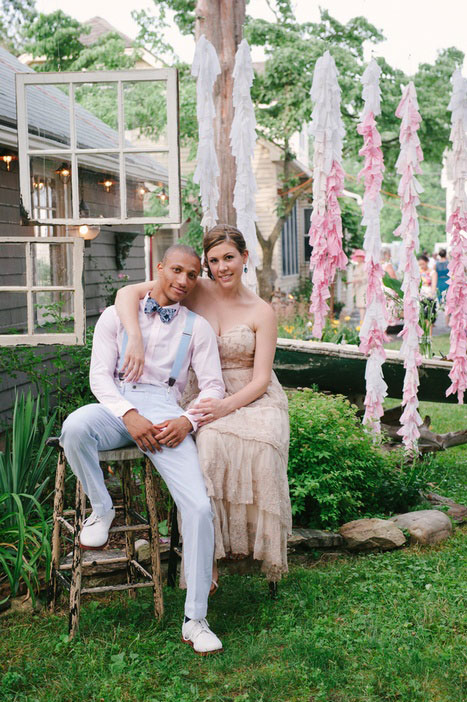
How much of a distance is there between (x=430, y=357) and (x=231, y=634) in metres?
4.15

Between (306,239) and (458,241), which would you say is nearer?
(458,241)

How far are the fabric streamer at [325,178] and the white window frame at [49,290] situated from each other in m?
2.15

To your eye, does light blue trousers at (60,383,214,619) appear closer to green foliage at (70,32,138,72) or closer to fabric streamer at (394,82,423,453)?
fabric streamer at (394,82,423,453)

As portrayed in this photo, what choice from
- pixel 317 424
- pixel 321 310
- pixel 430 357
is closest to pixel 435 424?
pixel 430 357

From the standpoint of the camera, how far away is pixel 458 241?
630cm

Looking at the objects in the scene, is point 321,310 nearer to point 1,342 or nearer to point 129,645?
point 1,342

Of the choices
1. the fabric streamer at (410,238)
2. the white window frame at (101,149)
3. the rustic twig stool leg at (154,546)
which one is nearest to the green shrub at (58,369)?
the white window frame at (101,149)

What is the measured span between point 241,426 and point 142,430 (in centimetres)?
47

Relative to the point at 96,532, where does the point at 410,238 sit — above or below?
above

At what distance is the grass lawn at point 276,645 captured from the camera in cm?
304

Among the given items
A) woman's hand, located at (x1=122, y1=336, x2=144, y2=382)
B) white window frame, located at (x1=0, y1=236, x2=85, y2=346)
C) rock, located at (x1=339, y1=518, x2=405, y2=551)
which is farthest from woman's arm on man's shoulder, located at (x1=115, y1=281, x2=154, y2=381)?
rock, located at (x1=339, y1=518, x2=405, y2=551)

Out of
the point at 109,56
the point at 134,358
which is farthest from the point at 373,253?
the point at 109,56

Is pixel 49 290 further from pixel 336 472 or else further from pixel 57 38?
pixel 57 38

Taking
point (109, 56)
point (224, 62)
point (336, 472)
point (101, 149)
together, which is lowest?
point (336, 472)
